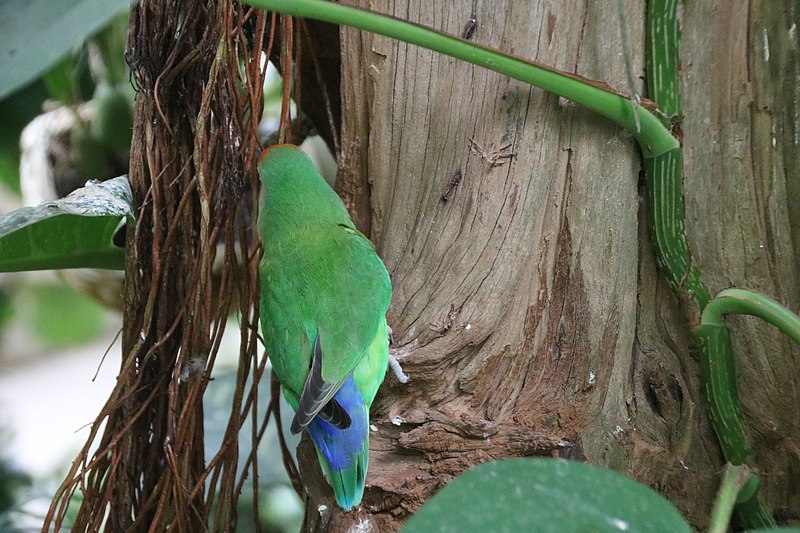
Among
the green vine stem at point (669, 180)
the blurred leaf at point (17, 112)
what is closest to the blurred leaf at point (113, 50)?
the blurred leaf at point (17, 112)

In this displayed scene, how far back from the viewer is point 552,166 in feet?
3.14

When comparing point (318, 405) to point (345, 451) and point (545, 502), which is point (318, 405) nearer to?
point (345, 451)

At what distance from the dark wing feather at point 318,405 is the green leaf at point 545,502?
44 centimetres

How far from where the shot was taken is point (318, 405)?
0.90 m

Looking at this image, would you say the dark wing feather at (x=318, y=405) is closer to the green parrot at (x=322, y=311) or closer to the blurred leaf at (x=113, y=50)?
the green parrot at (x=322, y=311)

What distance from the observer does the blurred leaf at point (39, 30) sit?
36 centimetres

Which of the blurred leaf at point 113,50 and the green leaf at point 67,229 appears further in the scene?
the blurred leaf at point 113,50

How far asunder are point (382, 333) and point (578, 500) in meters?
0.54

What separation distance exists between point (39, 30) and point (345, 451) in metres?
0.62

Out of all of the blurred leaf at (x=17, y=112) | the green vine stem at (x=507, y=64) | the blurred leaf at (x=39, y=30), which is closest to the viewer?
the blurred leaf at (x=39, y=30)

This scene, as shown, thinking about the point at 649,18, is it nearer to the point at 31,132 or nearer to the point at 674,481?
the point at 674,481

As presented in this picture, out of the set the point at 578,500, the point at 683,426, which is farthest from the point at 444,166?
the point at 578,500

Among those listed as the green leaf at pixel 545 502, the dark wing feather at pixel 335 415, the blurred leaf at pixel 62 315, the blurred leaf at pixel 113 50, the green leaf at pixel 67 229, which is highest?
the blurred leaf at pixel 113 50

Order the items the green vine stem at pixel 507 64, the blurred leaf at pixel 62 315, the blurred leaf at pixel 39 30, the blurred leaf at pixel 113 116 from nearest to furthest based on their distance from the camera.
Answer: the blurred leaf at pixel 39 30 → the green vine stem at pixel 507 64 → the blurred leaf at pixel 113 116 → the blurred leaf at pixel 62 315
